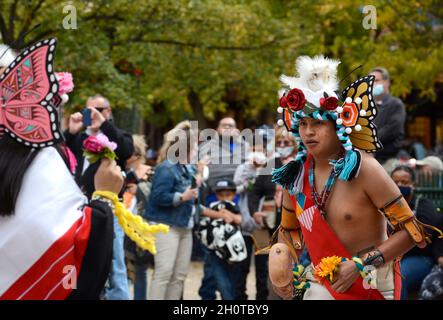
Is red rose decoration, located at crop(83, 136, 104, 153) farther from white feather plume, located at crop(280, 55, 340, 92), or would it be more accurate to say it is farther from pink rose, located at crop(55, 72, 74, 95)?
white feather plume, located at crop(280, 55, 340, 92)

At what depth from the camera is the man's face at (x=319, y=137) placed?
4547mm

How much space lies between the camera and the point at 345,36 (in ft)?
61.3

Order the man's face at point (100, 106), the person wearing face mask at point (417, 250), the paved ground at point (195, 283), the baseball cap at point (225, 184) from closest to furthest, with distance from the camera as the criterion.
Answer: the man's face at point (100, 106)
the person wearing face mask at point (417, 250)
the baseball cap at point (225, 184)
the paved ground at point (195, 283)

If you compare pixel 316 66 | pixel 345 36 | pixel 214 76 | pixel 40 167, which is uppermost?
pixel 345 36

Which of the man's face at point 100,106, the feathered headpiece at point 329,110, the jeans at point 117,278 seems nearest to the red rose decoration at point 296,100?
the feathered headpiece at point 329,110

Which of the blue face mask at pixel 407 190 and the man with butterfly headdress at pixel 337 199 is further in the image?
the blue face mask at pixel 407 190

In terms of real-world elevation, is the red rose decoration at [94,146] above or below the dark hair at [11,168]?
above

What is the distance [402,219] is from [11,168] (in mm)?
1856

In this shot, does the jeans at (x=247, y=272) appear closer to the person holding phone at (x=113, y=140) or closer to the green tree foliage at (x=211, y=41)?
the person holding phone at (x=113, y=140)

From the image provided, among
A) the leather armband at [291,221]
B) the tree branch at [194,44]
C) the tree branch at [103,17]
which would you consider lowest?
the leather armband at [291,221]

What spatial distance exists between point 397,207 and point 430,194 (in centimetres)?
608
